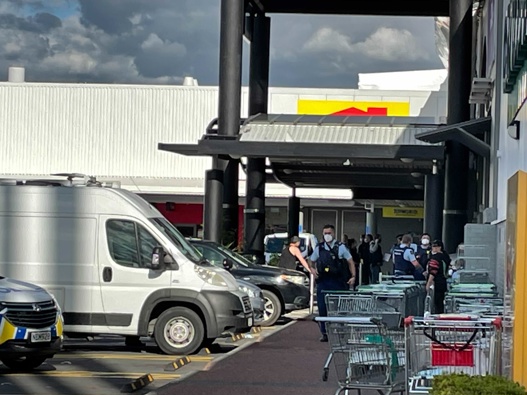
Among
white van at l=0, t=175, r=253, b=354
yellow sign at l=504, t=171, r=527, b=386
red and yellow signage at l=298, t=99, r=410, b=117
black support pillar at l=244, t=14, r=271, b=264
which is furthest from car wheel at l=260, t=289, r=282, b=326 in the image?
red and yellow signage at l=298, t=99, r=410, b=117

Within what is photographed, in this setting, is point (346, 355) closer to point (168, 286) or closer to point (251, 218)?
point (168, 286)

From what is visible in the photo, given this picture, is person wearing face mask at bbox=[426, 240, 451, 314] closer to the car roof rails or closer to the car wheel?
the car wheel

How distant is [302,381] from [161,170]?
143ft

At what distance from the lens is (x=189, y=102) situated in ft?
185

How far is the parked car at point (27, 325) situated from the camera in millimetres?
14680

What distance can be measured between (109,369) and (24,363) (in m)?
1.16

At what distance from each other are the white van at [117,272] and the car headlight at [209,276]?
0.05 ft

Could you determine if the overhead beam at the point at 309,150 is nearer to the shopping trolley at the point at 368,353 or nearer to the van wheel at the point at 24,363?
the van wheel at the point at 24,363

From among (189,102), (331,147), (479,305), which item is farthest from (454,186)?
(189,102)

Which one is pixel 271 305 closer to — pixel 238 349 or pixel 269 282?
pixel 269 282

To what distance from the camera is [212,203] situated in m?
31.7

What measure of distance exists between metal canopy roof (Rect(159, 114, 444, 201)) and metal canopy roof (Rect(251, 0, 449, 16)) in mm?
3785

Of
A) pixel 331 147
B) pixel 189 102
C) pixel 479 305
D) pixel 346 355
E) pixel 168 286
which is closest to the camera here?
pixel 346 355

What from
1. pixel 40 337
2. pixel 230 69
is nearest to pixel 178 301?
pixel 40 337
